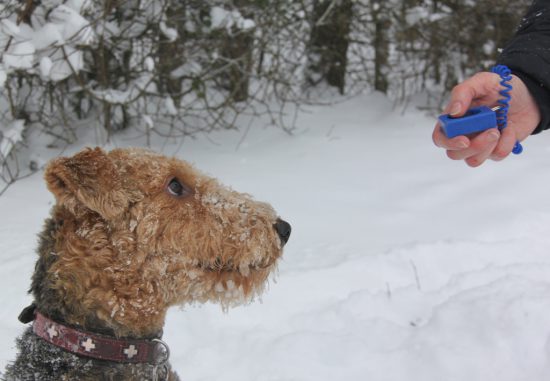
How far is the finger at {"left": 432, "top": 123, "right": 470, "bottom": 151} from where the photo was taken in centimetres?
181

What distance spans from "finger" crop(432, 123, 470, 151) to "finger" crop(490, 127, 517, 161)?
0.20m

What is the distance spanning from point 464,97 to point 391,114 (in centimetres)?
616

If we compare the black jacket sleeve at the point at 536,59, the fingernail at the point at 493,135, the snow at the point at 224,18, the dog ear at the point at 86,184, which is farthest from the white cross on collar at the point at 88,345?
the snow at the point at 224,18

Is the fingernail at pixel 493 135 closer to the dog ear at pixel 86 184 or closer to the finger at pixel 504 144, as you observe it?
the finger at pixel 504 144

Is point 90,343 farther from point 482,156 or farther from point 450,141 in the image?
point 482,156

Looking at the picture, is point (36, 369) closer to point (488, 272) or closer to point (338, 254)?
point (338, 254)

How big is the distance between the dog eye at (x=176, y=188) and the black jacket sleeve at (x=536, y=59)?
1.54m

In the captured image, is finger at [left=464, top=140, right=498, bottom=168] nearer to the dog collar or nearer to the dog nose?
the dog nose

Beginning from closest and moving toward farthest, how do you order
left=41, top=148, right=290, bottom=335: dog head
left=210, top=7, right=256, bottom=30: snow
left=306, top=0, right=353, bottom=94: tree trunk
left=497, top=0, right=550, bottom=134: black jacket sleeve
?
left=41, top=148, right=290, bottom=335: dog head < left=497, top=0, right=550, bottom=134: black jacket sleeve < left=210, top=7, right=256, bottom=30: snow < left=306, top=0, right=353, bottom=94: tree trunk

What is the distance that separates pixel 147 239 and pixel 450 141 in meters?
1.26

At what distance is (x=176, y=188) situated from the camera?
2184 millimetres

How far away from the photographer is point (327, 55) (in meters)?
8.55

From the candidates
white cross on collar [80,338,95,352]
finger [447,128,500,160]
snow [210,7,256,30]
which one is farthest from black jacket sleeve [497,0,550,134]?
snow [210,7,256,30]

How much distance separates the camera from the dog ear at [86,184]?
1879 millimetres
